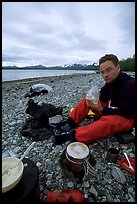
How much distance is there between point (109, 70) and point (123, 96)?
60cm

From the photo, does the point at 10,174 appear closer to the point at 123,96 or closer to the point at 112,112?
the point at 112,112

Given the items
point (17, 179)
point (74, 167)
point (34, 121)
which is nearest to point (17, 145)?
point (34, 121)

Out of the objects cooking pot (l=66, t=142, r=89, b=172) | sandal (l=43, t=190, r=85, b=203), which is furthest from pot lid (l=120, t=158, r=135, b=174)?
sandal (l=43, t=190, r=85, b=203)

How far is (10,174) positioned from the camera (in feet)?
5.82

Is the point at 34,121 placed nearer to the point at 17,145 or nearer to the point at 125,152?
the point at 17,145

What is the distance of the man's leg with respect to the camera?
3.04 m

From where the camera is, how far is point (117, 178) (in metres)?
2.45

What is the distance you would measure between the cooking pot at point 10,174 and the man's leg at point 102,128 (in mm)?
1465

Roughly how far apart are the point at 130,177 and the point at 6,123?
3502 millimetres

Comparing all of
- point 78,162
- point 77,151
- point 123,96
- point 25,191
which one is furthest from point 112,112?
point 25,191

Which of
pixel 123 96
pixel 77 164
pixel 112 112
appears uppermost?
pixel 123 96

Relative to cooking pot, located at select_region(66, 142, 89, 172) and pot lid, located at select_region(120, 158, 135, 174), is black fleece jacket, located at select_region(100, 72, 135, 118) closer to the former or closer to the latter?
pot lid, located at select_region(120, 158, 135, 174)

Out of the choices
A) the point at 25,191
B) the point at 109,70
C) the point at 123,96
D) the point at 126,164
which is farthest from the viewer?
the point at 109,70

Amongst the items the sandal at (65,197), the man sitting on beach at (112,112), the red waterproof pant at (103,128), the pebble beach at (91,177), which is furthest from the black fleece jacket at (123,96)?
the sandal at (65,197)
